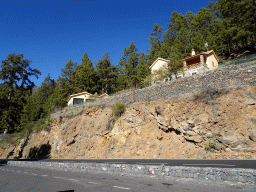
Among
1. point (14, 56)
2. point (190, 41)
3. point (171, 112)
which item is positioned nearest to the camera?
point (171, 112)

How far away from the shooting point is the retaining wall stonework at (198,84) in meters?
17.5

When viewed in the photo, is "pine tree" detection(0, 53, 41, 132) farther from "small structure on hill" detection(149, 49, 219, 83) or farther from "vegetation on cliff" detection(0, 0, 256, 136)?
"small structure on hill" detection(149, 49, 219, 83)

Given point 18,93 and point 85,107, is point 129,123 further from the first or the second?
point 18,93

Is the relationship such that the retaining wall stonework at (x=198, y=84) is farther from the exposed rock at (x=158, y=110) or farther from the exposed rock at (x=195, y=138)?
the exposed rock at (x=195, y=138)

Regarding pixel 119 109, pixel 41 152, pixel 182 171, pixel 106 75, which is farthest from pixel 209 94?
pixel 106 75

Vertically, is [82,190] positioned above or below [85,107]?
below

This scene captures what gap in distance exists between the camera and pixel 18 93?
45938 millimetres

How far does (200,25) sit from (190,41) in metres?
8.91

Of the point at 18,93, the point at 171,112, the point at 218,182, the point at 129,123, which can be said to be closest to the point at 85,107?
the point at 129,123

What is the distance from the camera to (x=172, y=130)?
63.5 feet

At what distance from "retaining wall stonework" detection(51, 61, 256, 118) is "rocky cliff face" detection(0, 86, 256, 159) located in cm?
101

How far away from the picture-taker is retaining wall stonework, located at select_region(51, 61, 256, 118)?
57.4 ft

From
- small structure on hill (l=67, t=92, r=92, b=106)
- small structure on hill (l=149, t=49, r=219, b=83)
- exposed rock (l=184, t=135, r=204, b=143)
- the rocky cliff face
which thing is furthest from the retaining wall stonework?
small structure on hill (l=67, t=92, r=92, b=106)

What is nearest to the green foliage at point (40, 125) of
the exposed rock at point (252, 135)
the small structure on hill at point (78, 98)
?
the small structure on hill at point (78, 98)
